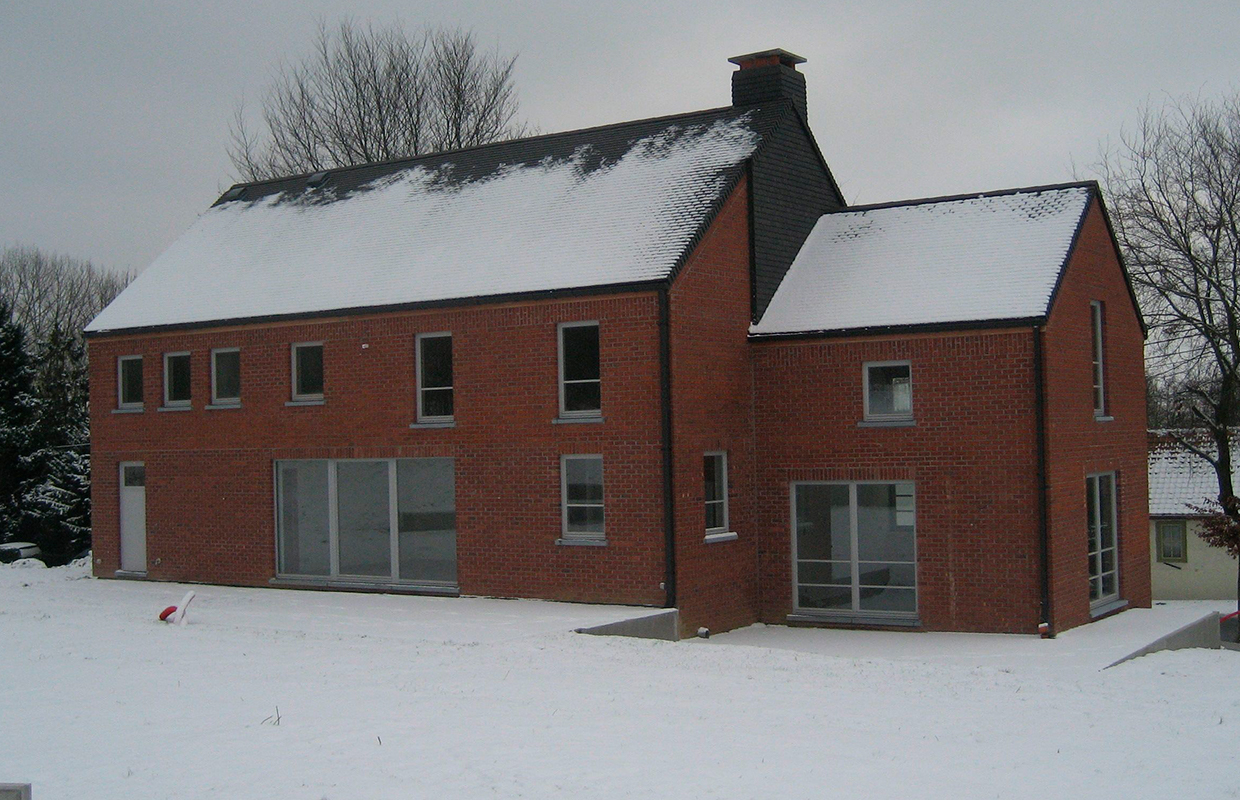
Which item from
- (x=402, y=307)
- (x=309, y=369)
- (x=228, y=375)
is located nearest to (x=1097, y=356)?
(x=402, y=307)

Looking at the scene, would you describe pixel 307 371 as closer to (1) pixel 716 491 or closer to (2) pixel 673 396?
(2) pixel 673 396

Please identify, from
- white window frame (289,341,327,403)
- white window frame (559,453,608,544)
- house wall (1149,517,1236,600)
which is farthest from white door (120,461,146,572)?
house wall (1149,517,1236,600)

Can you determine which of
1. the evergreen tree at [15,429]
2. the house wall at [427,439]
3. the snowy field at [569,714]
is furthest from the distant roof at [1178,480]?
the evergreen tree at [15,429]

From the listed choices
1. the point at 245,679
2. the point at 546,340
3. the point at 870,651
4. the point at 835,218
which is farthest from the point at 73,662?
the point at 835,218

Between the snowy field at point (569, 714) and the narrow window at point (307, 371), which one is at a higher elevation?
the narrow window at point (307, 371)

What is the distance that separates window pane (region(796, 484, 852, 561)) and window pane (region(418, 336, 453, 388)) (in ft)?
18.7

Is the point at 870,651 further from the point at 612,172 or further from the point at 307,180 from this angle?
the point at 307,180

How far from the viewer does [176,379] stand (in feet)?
75.1

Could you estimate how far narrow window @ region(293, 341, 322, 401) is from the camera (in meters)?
21.2

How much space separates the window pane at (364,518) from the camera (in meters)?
20.4

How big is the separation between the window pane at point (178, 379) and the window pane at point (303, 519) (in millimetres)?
2735

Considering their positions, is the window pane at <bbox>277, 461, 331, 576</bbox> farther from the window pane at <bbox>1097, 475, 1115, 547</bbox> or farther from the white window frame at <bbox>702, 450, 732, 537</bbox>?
the window pane at <bbox>1097, 475, 1115, 547</bbox>

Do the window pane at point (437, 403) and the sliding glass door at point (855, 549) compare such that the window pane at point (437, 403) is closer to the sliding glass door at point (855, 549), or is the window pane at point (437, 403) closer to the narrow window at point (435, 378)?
the narrow window at point (435, 378)

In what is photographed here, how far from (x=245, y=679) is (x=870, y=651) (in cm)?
825
